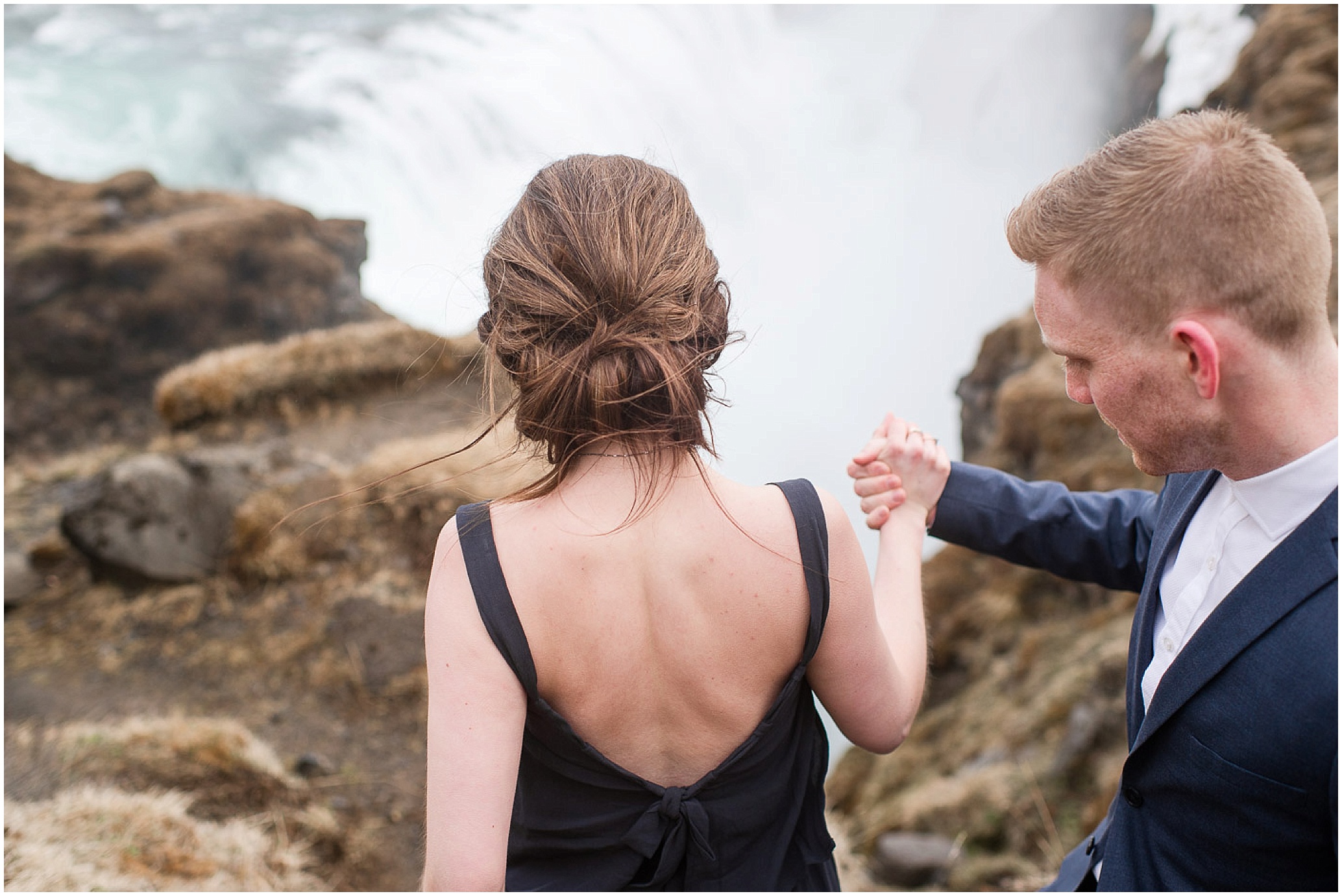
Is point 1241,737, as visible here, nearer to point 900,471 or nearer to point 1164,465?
point 1164,465

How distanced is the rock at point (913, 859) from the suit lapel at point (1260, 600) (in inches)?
162

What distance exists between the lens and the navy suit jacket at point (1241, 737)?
1270 millimetres

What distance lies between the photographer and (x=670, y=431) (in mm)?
1362

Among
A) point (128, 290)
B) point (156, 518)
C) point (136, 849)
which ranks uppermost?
point (136, 849)

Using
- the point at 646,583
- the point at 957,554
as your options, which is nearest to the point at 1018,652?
the point at 957,554

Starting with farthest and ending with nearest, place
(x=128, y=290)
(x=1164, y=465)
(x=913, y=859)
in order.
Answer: (x=128, y=290), (x=913, y=859), (x=1164, y=465)

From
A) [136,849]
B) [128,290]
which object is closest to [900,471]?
[136,849]

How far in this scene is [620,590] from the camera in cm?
137

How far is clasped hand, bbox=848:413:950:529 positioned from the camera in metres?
2.17

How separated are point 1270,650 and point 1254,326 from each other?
23.3 inches

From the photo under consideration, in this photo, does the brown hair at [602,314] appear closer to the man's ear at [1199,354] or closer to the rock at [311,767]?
the man's ear at [1199,354]

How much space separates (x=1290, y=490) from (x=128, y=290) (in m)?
18.2

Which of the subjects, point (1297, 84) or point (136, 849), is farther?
point (1297, 84)

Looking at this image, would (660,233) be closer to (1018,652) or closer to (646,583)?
(646,583)
